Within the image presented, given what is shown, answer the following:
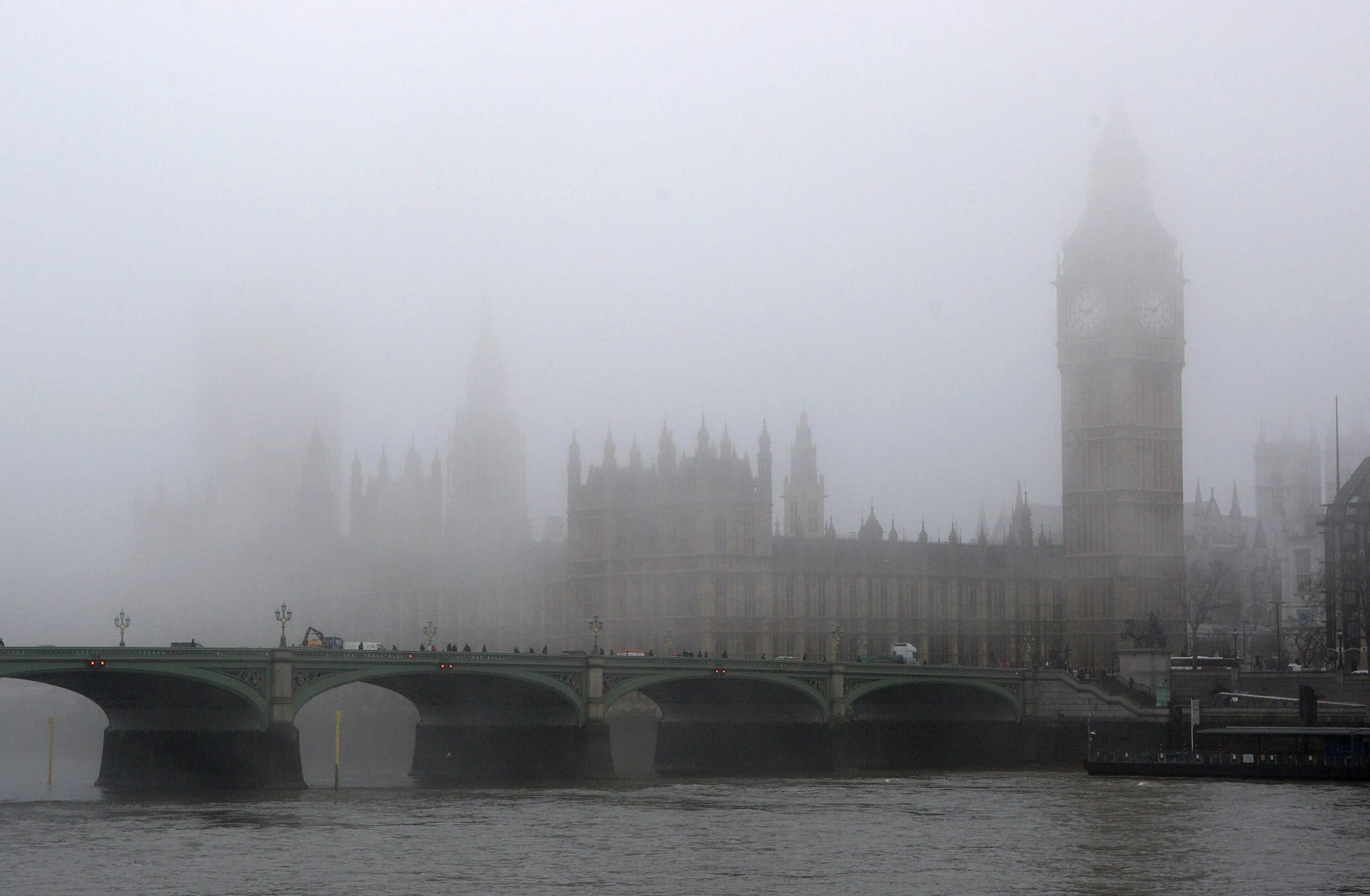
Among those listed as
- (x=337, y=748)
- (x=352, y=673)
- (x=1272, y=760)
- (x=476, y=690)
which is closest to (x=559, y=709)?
(x=476, y=690)

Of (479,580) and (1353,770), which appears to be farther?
(479,580)

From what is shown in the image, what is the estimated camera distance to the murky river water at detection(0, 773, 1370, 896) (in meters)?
47.4

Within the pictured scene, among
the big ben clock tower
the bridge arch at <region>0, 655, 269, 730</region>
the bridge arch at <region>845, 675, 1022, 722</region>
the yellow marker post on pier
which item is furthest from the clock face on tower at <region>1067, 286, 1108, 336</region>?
the bridge arch at <region>0, 655, 269, 730</region>

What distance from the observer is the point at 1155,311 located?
136 m

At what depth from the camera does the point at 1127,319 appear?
135 m

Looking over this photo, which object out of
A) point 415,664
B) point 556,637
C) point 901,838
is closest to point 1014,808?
point 901,838

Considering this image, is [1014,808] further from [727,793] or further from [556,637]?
[556,637]

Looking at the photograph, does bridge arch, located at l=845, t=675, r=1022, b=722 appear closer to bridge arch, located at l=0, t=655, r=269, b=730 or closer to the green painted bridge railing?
the green painted bridge railing

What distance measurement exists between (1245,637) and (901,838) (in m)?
94.5

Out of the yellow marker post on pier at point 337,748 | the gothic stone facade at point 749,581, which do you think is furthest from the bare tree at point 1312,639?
the yellow marker post on pier at point 337,748

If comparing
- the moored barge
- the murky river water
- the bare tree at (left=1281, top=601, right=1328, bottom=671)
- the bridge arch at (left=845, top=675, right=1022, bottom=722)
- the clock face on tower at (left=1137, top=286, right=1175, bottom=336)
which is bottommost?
the murky river water

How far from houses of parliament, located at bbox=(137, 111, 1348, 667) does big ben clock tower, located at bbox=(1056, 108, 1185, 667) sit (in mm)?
139

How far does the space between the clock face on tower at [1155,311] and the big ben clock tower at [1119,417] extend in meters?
0.07

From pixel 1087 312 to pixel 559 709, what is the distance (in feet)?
213
